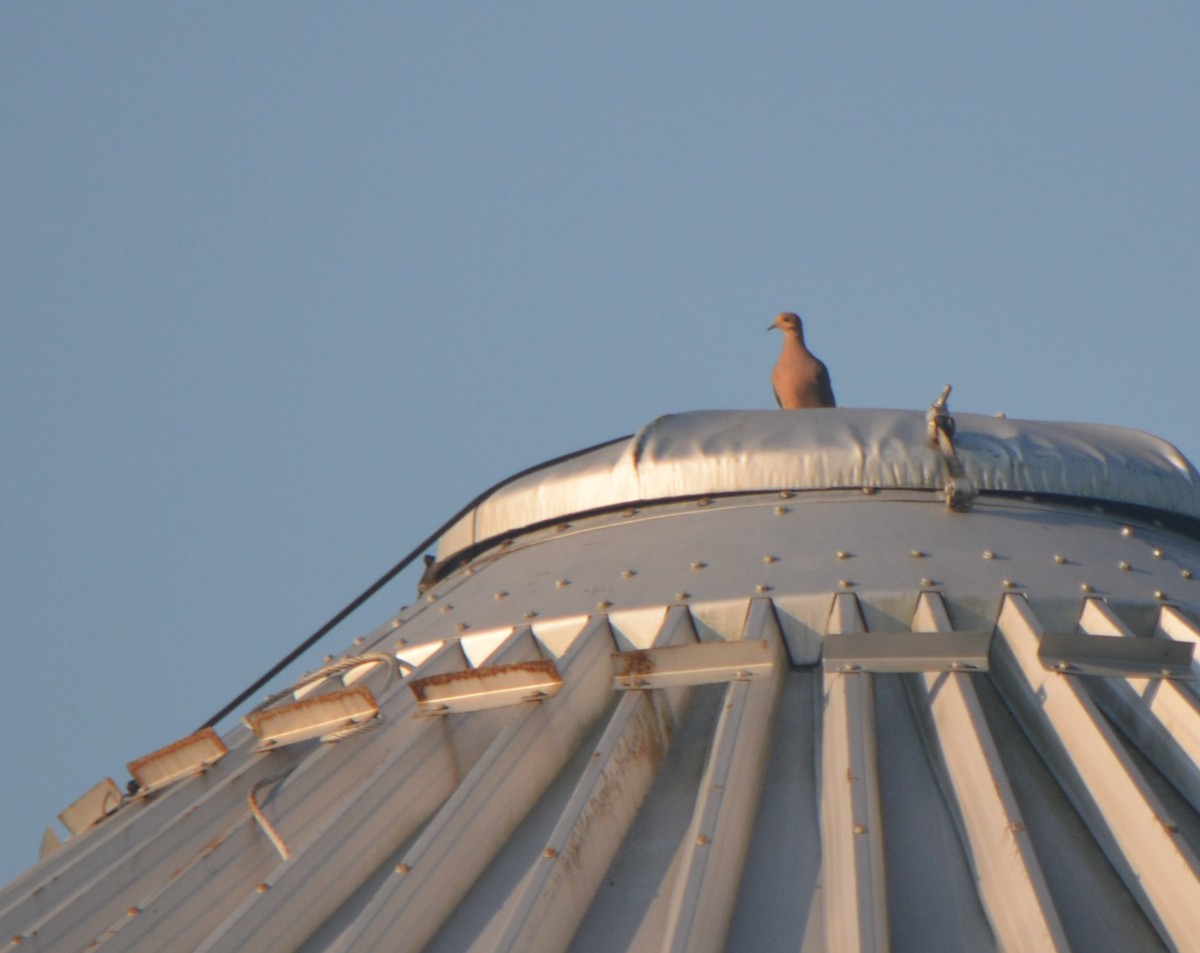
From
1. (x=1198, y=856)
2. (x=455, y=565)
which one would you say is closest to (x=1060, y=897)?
(x=1198, y=856)

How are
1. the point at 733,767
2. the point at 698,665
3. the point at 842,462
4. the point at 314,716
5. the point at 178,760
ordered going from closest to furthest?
the point at 733,767 < the point at 698,665 < the point at 314,716 < the point at 178,760 < the point at 842,462

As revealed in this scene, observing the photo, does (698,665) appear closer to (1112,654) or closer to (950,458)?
(1112,654)

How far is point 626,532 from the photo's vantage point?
7.92m

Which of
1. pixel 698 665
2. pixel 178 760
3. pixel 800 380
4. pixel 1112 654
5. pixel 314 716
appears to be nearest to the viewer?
pixel 1112 654

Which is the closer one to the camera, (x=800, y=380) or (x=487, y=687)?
(x=487, y=687)

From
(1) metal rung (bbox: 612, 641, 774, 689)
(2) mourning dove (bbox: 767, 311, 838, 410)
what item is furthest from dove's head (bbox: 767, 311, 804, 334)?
(1) metal rung (bbox: 612, 641, 774, 689)

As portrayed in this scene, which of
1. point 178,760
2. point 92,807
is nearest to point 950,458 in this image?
point 178,760

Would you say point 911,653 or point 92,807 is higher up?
point 92,807

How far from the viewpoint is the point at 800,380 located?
951 centimetres

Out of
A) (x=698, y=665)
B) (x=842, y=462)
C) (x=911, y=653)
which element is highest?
(x=842, y=462)

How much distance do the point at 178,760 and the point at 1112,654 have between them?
343 cm

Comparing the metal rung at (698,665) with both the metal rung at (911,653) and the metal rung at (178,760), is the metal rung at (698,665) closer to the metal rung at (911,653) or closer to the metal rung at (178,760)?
the metal rung at (911,653)

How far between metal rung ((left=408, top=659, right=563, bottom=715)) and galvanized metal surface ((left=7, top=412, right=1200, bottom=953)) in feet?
0.03

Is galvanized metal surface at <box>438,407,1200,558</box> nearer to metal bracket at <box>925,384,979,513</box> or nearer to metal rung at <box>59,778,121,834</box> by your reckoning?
metal bracket at <box>925,384,979,513</box>
